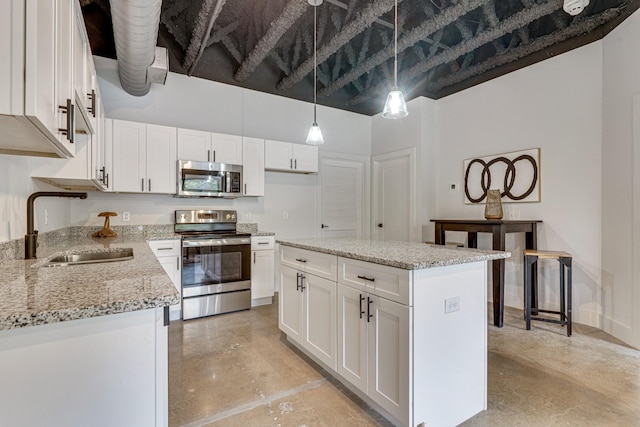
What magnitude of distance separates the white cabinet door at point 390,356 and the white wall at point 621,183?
2490 mm

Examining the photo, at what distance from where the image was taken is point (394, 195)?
507 cm

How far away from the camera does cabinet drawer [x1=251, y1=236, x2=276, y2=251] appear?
12.6 ft

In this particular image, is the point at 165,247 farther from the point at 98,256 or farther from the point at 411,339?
the point at 411,339

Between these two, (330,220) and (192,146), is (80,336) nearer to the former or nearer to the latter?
(192,146)

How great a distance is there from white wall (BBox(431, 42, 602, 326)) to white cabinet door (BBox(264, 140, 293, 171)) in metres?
2.44

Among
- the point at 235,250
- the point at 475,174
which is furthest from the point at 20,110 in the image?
the point at 475,174

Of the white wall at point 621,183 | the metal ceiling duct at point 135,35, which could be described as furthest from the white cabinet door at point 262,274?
the white wall at point 621,183

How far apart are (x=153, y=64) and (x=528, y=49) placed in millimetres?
3919

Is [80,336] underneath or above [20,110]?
underneath

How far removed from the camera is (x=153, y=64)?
116 inches

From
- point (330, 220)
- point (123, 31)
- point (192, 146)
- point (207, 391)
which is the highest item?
point (123, 31)

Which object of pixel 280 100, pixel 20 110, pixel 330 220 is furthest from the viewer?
pixel 330 220

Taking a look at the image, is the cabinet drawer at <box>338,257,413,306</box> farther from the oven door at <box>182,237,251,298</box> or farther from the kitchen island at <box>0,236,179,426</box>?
the oven door at <box>182,237,251,298</box>

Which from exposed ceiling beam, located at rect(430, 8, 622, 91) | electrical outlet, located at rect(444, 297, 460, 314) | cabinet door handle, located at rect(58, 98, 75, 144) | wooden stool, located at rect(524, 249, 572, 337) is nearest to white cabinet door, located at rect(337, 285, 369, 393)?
electrical outlet, located at rect(444, 297, 460, 314)
